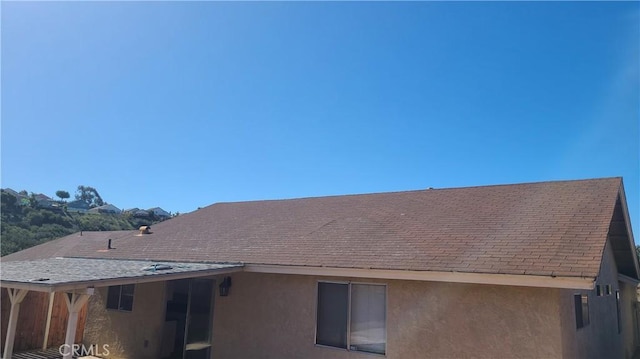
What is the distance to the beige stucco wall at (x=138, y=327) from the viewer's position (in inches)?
378

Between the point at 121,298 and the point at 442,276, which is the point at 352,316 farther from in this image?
the point at 121,298

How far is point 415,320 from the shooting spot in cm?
660

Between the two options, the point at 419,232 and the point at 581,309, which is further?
the point at 419,232

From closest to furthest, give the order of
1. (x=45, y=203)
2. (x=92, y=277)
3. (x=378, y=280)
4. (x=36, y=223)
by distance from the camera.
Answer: (x=92, y=277) < (x=378, y=280) < (x=36, y=223) < (x=45, y=203)

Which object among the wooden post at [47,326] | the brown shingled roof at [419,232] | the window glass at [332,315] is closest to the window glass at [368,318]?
the window glass at [332,315]

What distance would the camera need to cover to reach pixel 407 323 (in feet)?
21.9

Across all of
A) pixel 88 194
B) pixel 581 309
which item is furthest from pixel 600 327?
pixel 88 194

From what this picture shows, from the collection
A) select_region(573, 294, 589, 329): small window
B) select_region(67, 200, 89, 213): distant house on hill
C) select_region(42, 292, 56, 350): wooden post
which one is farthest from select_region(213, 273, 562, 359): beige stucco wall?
select_region(67, 200, 89, 213): distant house on hill

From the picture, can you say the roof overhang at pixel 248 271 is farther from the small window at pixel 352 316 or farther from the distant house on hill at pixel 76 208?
the distant house on hill at pixel 76 208

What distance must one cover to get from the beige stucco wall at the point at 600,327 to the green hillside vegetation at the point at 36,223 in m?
27.4

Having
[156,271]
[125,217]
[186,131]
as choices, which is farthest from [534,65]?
[125,217]

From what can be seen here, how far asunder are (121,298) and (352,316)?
6591mm

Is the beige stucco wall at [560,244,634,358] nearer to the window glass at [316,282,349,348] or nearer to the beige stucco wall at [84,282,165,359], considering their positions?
the window glass at [316,282,349,348]

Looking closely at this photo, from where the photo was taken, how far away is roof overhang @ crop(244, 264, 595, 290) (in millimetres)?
5142
